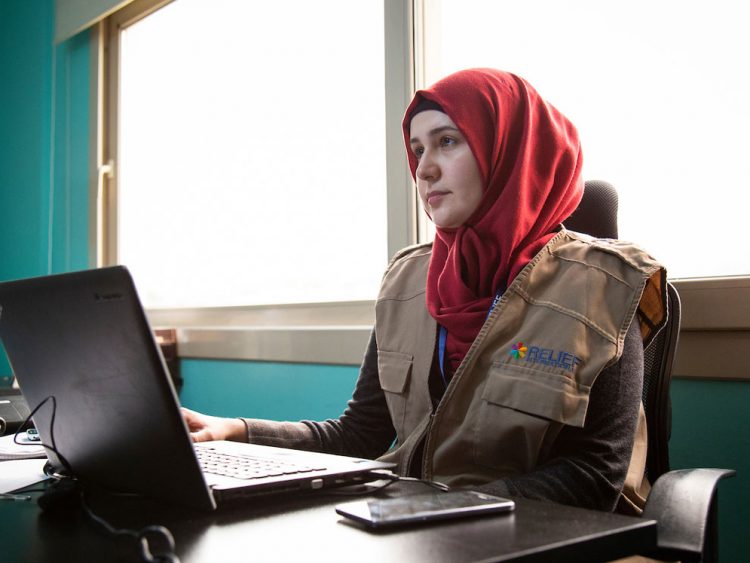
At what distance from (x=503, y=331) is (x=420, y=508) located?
516mm

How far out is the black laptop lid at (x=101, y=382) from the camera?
0.63 meters

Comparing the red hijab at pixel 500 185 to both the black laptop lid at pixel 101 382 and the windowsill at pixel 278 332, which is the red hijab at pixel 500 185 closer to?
the black laptop lid at pixel 101 382

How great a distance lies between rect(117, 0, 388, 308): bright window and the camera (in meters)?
2.19

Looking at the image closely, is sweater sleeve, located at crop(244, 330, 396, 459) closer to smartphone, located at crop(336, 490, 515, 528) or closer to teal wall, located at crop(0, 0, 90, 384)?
smartphone, located at crop(336, 490, 515, 528)

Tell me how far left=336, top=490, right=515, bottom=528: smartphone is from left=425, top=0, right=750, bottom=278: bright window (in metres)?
0.95

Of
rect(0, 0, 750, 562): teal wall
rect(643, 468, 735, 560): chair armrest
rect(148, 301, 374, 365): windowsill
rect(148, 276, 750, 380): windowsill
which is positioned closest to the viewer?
rect(643, 468, 735, 560): chair armrest

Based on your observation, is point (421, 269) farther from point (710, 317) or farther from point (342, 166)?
point (342, 166)

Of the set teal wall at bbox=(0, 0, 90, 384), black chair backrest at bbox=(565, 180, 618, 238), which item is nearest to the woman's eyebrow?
black chair backrest at bbox=(565, 180, 618, 238)

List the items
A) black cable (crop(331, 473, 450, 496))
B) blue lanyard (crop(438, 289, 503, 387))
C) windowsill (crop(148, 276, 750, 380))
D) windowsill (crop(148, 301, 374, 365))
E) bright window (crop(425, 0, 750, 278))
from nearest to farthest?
black cable (crop(331, 473, 450, 496)), blue lanyard (crop(438, 289, 503, 387)), windowsill (crop(148, 276, 750, 380)), bright window (crop(425, 0, 750, 278)), windowsill (crop(148, 301, 374, 365))

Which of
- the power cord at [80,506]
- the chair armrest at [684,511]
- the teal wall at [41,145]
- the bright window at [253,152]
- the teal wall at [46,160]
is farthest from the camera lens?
the teal wall at [41,145]

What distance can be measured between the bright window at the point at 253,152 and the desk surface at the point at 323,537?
4.75ft

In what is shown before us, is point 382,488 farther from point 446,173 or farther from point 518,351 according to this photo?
point 446,173

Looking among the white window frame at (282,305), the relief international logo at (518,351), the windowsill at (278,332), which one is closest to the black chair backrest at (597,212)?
the relief international logo at (518,351)

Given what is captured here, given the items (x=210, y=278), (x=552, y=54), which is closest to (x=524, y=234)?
(x=552, y=54)
